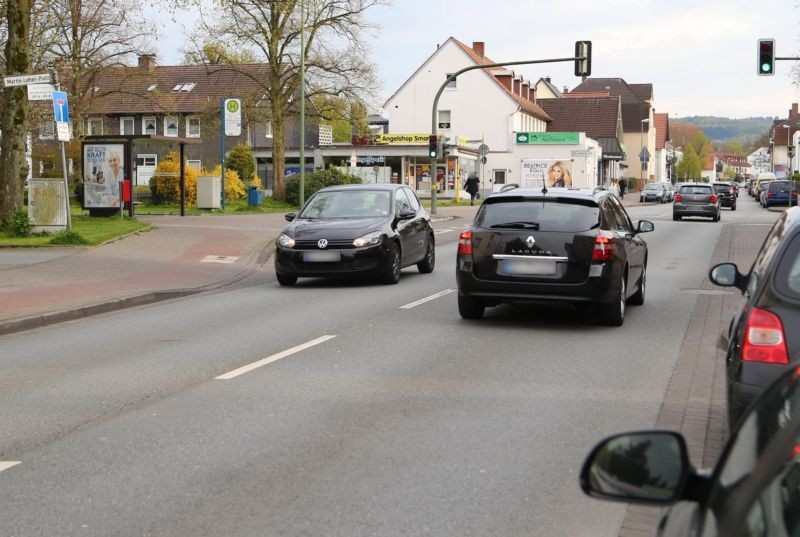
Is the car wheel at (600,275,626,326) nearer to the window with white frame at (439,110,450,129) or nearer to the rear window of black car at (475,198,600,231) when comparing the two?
the rear window of black car at (475,198,600,231)

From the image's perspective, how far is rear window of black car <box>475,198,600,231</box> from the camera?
11836mm

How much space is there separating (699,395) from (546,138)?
224 ft

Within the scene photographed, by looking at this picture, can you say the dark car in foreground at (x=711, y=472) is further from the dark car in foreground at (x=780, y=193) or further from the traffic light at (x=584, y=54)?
Result: the dark car in foreground at (x=780, y=193)

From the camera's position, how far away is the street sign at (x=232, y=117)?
4059cm

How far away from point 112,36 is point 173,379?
40.6 metres

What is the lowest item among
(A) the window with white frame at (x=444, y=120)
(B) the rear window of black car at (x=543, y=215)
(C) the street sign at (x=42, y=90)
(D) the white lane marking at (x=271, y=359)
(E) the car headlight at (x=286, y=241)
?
(D) the white lane marking at (x=271, y=359)

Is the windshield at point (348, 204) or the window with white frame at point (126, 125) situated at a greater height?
the window with white frame at point (126, 125)

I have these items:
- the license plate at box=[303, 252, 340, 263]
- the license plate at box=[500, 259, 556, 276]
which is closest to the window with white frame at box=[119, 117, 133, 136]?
the license plate at box=[303, 252, 340, 263]

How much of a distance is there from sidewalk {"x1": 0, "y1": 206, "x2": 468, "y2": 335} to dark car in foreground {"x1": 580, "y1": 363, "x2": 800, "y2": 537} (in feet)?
35.1

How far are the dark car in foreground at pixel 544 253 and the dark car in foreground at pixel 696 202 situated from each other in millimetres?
32030

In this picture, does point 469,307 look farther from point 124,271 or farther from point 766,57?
point 766,57

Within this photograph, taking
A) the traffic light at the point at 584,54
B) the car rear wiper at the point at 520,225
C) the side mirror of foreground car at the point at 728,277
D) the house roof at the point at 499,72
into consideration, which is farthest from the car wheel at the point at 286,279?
the house roof at the point at 499,72

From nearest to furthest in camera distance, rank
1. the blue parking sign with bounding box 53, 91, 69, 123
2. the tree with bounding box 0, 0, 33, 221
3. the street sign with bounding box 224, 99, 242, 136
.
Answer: the blue parking sign with bounding box 53, 91, 69, 123 → the tree with bounding box 0, 0, 33, 221 → the street sign with bounding box 224, 99, 242, 136

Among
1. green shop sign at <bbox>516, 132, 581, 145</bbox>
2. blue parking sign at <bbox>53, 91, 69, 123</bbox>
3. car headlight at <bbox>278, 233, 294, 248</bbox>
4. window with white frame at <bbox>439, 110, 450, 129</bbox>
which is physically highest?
window with white frame at <bbox>439, 110, 450, 129</bbox>
